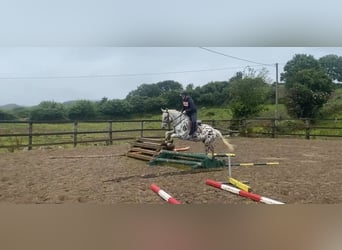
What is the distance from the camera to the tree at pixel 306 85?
2.46 meters

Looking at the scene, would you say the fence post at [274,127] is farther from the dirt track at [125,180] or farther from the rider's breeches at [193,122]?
the rider's breeches at [193,122]

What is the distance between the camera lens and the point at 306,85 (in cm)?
250

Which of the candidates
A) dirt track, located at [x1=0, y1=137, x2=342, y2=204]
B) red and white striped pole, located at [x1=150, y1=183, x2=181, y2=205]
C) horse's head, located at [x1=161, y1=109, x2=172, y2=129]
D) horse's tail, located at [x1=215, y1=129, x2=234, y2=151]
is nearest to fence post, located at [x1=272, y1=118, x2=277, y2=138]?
dirt track, located at [x1=0, y1=137, x2=342, y2=204]

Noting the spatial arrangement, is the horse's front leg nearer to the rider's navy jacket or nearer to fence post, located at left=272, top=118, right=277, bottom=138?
the rider's navy jacket

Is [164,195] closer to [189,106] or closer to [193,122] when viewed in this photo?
[189,106]

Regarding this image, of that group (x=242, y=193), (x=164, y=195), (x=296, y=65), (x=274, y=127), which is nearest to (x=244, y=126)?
(x=274, y=127)

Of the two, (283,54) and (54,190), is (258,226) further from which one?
(54,190)

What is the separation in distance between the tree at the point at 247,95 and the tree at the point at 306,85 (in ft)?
0.53

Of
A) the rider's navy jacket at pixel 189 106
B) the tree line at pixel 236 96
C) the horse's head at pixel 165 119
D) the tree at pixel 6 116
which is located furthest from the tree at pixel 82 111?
the rider's navy jacket at pixel 189 106

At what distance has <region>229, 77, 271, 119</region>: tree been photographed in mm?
2430

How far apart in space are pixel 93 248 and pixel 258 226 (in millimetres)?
818

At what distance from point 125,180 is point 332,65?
1.59 metres

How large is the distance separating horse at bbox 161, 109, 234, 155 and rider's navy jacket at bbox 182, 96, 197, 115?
0.07 m
